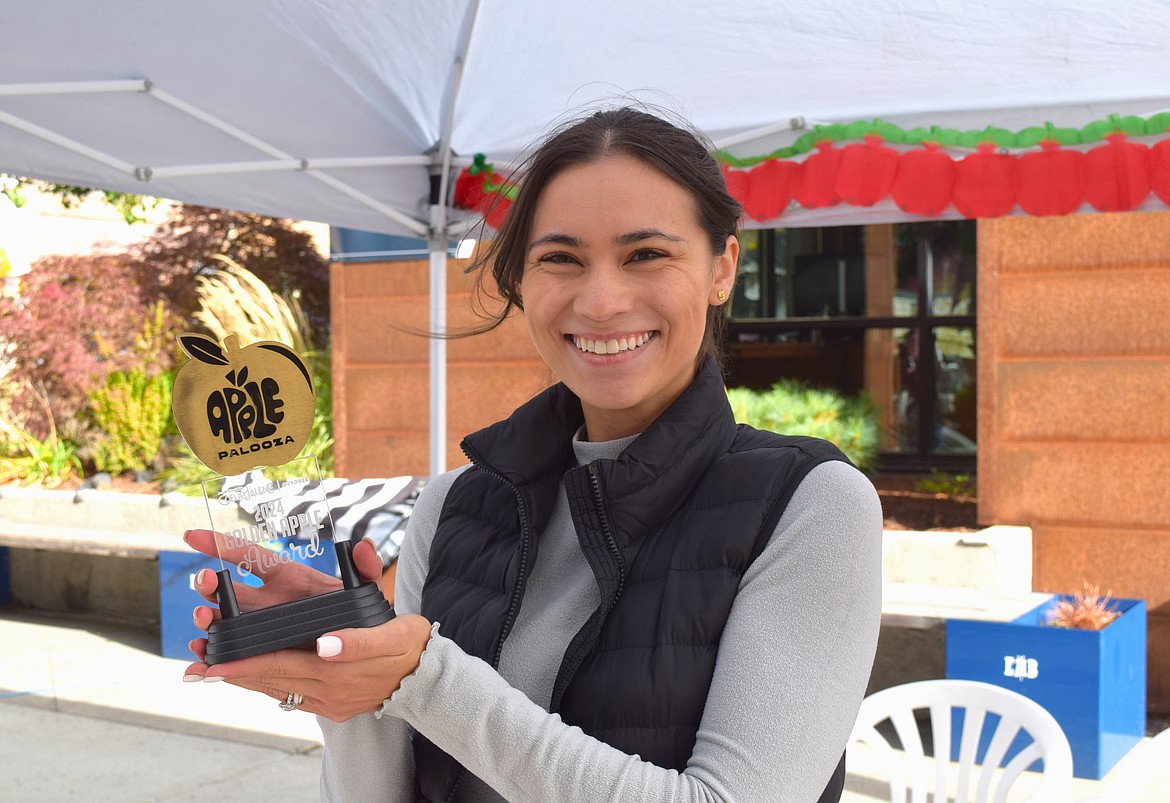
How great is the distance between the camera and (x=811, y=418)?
6605 mm

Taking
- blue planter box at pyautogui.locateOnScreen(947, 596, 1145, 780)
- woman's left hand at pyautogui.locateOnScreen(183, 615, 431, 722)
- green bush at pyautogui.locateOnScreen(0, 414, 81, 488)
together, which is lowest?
blue planter box at pyautogui.locateOnScreen(947, 596, 1145, 780)

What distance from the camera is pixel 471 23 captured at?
3.31 metres

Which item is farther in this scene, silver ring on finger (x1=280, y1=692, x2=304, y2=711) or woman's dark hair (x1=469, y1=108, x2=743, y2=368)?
woman's dark hair (x1=469, y1=108, x2=743, y2=368)

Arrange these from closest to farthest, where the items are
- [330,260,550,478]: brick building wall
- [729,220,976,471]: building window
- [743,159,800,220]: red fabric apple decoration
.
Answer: [743,159,800,220]: red fabric apple decoration < [330,260,550,478]: brick building wall < [729,220,976,471]: building window

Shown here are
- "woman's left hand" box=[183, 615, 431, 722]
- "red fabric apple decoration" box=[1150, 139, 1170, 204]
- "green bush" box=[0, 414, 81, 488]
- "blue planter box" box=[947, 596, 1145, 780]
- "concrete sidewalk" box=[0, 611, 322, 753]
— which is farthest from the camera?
"green bush" box=[0, 414, 81, 488]

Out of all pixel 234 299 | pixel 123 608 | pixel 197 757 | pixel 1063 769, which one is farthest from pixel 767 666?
pixel 234 299

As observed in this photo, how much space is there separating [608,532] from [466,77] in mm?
2615

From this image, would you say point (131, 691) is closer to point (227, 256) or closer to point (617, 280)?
point (227, 256)

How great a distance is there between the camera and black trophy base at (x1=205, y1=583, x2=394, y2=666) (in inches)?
38.0

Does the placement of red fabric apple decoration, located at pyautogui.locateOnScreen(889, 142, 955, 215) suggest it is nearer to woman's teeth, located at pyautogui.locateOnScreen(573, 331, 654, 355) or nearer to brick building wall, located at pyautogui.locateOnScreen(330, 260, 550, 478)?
woman's teeth, located at pyautogui.locateOnScreen(573, 331, 654, 355)

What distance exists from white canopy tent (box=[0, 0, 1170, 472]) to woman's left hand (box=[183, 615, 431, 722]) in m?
2.02

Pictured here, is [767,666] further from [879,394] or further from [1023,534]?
[879,394]

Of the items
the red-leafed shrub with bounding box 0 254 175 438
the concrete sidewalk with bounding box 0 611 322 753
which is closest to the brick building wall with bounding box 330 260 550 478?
the concrete sidewalk with bounding box 0 611 322 753

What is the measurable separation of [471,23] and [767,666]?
2.68m
